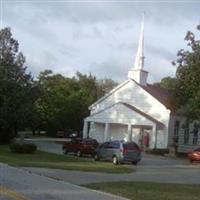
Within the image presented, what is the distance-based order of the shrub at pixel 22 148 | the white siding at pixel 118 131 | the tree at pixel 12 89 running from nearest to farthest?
the shrub at pixel 22 148
the tree at pixel 12 89
the white siding at pixel 118 131

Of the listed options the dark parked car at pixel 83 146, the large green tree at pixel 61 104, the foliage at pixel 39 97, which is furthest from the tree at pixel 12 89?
the large green tree at pixel 61 104

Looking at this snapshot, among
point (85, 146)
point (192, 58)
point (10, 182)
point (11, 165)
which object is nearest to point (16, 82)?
point (85, 146)

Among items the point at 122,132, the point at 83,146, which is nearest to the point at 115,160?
the point at 83,146

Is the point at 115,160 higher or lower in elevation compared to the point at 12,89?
lower

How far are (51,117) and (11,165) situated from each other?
52379 millimetres

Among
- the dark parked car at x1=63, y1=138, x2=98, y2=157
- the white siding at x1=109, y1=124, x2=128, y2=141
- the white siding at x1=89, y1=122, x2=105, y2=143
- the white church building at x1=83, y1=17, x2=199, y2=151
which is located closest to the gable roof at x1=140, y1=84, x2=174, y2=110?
the white church building at x1=83, y1=17, x2=199, y2=151

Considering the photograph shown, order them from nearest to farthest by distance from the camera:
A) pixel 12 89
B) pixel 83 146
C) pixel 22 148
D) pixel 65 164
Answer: pixel 65 164
pixel 22 148
pixel 83 146
pixel 12 89

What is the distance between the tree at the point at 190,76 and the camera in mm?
45556

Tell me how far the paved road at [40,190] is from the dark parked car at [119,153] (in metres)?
16.6

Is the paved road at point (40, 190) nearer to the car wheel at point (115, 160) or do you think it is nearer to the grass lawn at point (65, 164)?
the grass lawn at point (65, 164)

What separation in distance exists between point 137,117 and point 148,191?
39.9m

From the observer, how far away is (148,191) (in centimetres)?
1978

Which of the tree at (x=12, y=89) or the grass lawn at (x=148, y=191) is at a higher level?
the tree at (x=12, y=89)

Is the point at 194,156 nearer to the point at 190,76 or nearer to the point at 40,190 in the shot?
the point at 190,76
